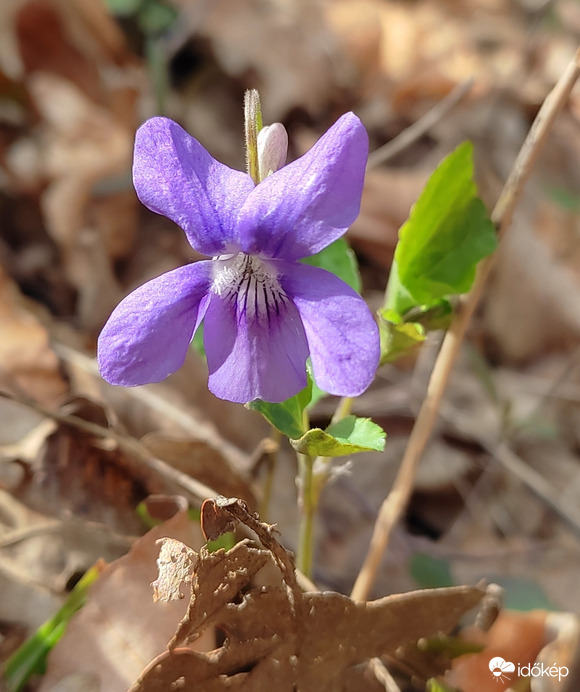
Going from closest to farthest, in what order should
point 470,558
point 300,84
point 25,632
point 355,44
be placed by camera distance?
point 25,632 → point 470,558 → point 300,84 → point 355,44

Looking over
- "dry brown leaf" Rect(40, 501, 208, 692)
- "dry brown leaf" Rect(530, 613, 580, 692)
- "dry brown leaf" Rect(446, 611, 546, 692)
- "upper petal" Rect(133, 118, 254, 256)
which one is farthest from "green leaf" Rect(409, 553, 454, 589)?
"upper petal" Rect(133, 118, 254, 256)

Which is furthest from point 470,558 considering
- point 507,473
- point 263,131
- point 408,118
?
point 408,118

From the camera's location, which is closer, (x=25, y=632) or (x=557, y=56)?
(x=25, y=632)

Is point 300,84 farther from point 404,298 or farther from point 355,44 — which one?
point 404,298

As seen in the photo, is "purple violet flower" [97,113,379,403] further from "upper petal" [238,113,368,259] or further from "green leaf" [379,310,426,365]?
"green leaf" [379,310,426,365]

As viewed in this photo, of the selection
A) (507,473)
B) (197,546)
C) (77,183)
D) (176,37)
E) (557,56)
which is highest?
(176,37)
